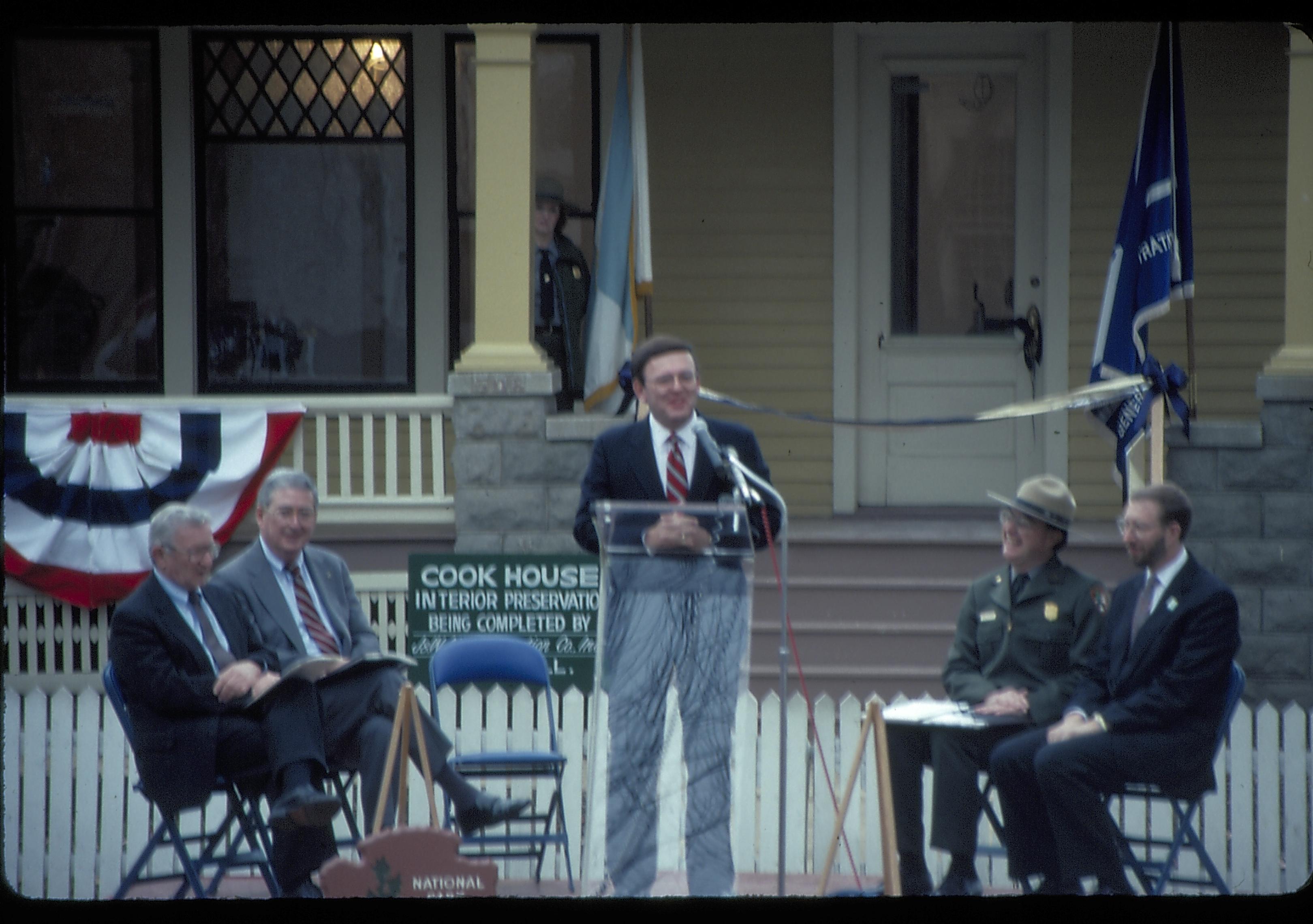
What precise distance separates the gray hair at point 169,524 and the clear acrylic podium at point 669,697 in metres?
1.61

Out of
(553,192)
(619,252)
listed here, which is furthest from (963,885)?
(553,192)

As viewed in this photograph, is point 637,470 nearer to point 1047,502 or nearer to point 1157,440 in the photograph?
point 1047,502

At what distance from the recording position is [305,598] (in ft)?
18.5

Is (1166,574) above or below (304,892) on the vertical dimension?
above

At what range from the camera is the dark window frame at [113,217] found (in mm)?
9156

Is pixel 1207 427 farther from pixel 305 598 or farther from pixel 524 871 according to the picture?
pixel 305 598

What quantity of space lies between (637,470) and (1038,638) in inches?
61.3

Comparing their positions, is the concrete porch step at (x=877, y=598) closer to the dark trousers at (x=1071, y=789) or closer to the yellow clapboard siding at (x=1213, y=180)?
the yellow clapboard siding at (x=1213, y=180)

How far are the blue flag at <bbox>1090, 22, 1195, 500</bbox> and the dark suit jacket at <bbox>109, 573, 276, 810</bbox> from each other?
15.3 feet

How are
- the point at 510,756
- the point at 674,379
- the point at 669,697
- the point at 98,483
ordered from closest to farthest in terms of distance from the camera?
the point at 669,697
the point at 674,379
the point at 510,756
the point at 98,483

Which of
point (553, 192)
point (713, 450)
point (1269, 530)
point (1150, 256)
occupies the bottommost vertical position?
point (1269, 530)

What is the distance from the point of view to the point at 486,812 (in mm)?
5270

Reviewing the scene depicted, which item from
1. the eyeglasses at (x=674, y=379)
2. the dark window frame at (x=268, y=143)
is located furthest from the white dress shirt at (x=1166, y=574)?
the dark window frame at (x=268, y=143)

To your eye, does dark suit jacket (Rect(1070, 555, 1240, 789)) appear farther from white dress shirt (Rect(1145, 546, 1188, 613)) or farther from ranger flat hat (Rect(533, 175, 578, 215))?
ranger flat hat (Rect(533, 175, 578, 215))
